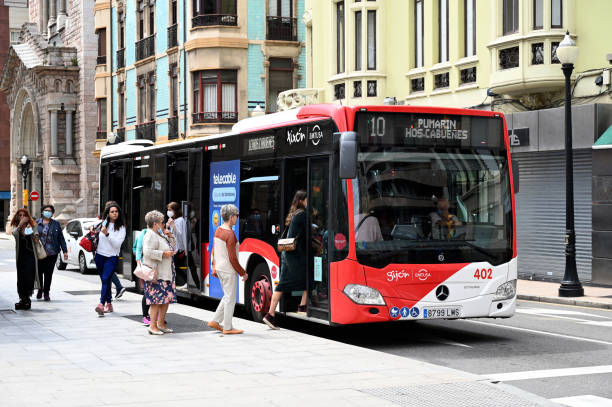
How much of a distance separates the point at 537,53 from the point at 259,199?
10328 millimetres

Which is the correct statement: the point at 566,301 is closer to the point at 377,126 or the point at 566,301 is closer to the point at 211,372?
the point at 377,126

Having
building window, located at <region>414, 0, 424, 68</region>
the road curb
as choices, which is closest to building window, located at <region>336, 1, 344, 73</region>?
building window, located at <region>414, 0, 424, 68</region>

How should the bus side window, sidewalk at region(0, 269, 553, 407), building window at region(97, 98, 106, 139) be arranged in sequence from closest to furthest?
sidewalk at region(0, 269, 553, 407)
the bus side window
building window at region(97, 98, 106, 139)

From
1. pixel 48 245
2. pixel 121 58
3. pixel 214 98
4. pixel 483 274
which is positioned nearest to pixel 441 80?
pixel 48 245

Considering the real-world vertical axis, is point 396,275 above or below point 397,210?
below

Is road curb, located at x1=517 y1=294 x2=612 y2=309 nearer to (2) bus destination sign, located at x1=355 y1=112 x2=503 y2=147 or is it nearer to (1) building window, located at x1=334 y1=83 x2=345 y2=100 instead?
(2) bus destination sign, located at x1=355 y1=112 x2=503 y2=147

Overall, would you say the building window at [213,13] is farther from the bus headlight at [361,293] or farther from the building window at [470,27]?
the bus headlight at [361,293]

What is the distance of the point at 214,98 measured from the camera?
38.8 m

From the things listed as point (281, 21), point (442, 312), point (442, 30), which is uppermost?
point (281, 21)

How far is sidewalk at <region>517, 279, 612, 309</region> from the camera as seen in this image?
18172 mm

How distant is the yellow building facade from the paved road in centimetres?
703

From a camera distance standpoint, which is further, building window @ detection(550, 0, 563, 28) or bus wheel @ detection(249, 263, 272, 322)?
building window @ detection(550, 0, 563, 28)

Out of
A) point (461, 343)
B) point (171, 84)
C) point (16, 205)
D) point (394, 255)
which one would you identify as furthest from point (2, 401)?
point (16, 205)

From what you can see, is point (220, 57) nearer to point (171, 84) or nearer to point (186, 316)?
point (171, 84)
